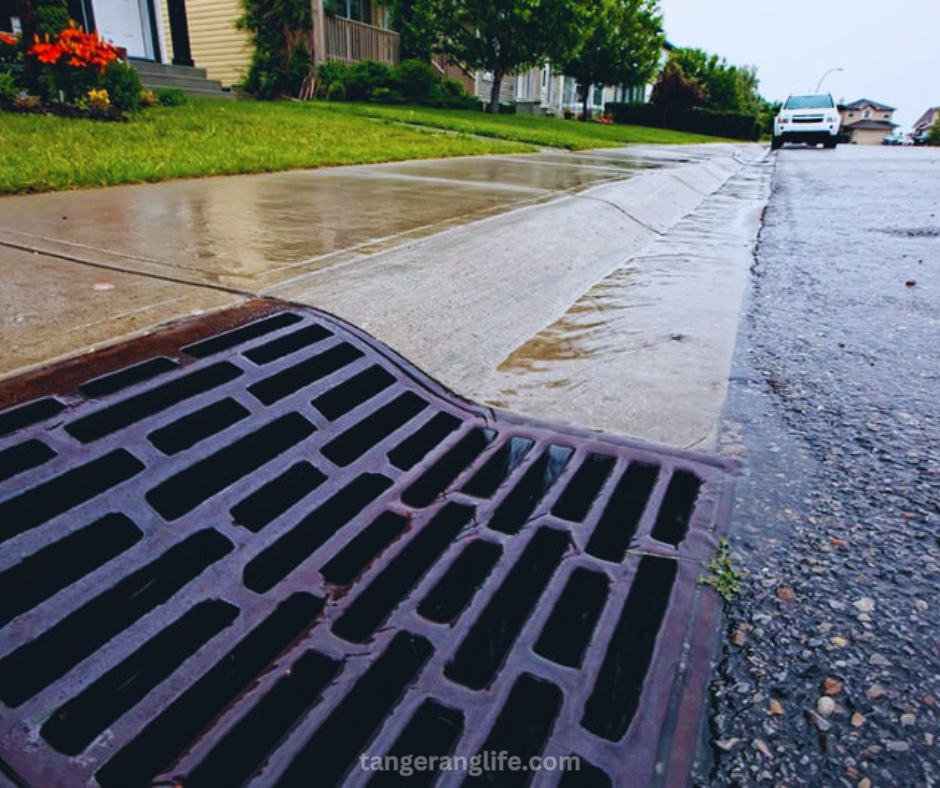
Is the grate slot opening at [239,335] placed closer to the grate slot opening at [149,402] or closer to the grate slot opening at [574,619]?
the grate slot opening at [149,402]

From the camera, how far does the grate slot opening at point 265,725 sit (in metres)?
0.94

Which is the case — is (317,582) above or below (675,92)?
below

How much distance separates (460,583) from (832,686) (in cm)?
64

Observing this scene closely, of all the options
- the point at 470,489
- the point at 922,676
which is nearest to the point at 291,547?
the point at 470,489

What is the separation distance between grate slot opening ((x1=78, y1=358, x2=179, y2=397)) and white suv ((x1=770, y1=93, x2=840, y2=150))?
2482 centimetres

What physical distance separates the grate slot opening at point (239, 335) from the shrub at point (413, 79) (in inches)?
702

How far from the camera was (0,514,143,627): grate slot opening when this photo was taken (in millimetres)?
1142

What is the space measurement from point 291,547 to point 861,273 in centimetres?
367

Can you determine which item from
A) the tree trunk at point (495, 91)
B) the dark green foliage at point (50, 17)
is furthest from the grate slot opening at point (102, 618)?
the tree trunk at point (495, 91)

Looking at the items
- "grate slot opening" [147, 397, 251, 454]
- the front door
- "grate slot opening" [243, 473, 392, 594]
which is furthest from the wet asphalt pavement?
the front door

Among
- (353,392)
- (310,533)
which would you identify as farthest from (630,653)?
(353,392)

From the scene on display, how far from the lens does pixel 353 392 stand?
74.7 inches

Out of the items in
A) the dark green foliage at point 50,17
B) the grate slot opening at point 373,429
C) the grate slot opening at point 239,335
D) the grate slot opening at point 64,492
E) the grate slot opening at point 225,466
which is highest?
the dark green foliage at point 50,17

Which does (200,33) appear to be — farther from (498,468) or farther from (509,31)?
(498,468)
